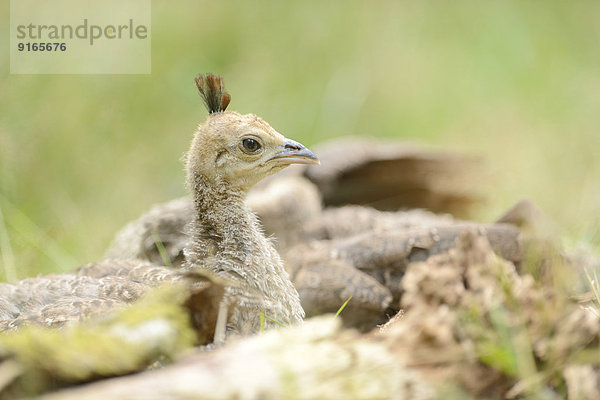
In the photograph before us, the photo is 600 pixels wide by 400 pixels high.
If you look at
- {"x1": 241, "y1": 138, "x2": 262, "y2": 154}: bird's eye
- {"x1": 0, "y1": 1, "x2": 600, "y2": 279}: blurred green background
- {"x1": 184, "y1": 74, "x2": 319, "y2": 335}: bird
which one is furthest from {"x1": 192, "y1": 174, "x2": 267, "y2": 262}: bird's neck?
{"x1": 0, "y1": 1, "x2": 600, "y2": 279}: blurred green background

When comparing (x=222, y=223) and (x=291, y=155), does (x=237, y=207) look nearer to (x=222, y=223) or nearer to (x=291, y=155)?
(x=222, y=223)

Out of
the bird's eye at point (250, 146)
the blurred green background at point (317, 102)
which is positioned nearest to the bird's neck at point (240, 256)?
the bird's eye at point (250, 146)

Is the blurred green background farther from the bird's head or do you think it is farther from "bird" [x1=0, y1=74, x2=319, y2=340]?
the bird's head

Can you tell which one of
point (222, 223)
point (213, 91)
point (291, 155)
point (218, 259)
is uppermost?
point (213, 91)

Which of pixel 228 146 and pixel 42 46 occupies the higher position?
pixel 42 46

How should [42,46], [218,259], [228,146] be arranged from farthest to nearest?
[42,46], [228,146], [218,259]

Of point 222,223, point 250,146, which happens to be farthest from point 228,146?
point 222,223

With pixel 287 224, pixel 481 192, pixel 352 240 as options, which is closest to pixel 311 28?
pixel 481 192
